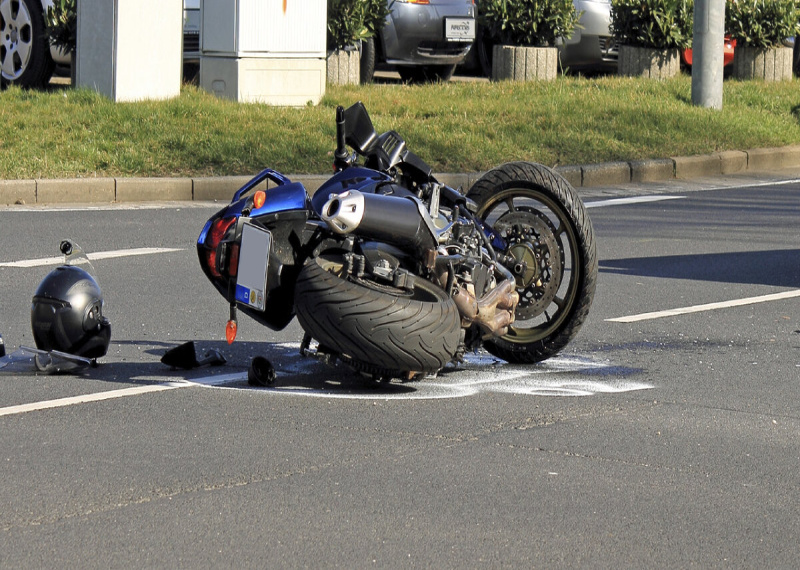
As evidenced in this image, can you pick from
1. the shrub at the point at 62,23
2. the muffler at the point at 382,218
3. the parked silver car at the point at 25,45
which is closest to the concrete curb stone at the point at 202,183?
the shrub at the point at 62,23

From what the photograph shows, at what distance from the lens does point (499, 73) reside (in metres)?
18.1

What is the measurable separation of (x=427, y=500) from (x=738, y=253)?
18.6 feet

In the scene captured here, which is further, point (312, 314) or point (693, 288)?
point (693, 288)

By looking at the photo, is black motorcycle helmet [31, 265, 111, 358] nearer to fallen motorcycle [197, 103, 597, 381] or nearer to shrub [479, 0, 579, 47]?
fallen motorcycle [197, 103, 597, 381]

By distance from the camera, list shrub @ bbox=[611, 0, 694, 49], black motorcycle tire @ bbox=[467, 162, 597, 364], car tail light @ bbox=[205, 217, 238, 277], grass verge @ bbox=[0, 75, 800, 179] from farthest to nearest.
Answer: shrub @ bbox=[611, 0, 694, 49] → grass verge @ bbox=[0, 75, 800, 179] → black motorcycle tire @ bbox=[467, 162, 597, 364] → car tail light @ bbox=[205, 217, 238, 277]

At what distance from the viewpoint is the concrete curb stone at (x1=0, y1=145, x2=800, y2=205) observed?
37.0 ft

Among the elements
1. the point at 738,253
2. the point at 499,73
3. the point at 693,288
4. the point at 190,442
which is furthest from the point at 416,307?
the point at 499,73

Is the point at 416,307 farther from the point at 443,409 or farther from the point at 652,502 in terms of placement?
the point at 652,502

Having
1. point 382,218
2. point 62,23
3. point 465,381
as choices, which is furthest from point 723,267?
point 62,23

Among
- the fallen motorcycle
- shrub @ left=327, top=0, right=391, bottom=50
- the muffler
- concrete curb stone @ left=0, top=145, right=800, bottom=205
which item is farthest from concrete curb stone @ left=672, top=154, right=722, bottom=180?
the muffler

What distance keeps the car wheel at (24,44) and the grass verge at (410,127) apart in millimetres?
1213

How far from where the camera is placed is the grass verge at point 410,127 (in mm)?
12195

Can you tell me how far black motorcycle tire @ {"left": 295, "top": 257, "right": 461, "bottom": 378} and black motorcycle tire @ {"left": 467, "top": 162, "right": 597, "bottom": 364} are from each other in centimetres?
81

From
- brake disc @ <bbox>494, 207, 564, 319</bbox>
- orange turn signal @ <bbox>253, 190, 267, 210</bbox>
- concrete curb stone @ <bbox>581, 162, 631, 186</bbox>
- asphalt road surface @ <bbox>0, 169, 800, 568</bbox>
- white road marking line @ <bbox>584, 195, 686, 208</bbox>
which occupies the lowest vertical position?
asphalt road surface @ <bbox>0, 169, 800, 568</bbox>
